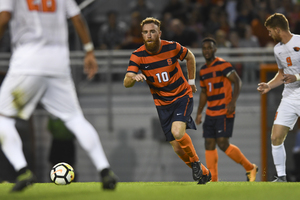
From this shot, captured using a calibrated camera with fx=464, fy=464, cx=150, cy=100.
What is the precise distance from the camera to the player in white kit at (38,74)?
422 centimetres

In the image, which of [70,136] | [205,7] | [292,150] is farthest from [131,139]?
[205,7]

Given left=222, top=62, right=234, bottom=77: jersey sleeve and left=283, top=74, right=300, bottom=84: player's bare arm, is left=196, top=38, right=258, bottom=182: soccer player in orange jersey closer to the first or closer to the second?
left=222, top=62, right=234, bottom=77: jersey sleeve

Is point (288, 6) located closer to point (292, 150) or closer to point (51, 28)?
point (292, 150)

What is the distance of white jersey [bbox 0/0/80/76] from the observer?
4.22 m

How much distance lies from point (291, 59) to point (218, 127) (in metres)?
1.66

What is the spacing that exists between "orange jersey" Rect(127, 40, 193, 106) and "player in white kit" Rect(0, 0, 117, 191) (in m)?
1.63

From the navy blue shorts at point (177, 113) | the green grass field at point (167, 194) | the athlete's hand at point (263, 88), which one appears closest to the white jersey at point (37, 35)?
the green grass field at point (167, 194)

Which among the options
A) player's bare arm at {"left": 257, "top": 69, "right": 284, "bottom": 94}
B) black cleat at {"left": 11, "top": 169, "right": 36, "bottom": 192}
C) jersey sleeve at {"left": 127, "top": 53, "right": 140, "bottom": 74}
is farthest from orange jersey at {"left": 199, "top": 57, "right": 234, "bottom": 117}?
black cleat at {"left": 11, "top": 169, "right": 36, "bottom": 192}

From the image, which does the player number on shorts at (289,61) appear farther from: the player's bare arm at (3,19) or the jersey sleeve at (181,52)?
the player's bare arm at (3,19)

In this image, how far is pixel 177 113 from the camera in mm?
5949

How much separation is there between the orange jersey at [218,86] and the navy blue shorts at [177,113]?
1.35 m

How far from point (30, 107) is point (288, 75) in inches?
130

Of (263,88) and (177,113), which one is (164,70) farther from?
(263,88)

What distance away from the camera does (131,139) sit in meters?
10.7
